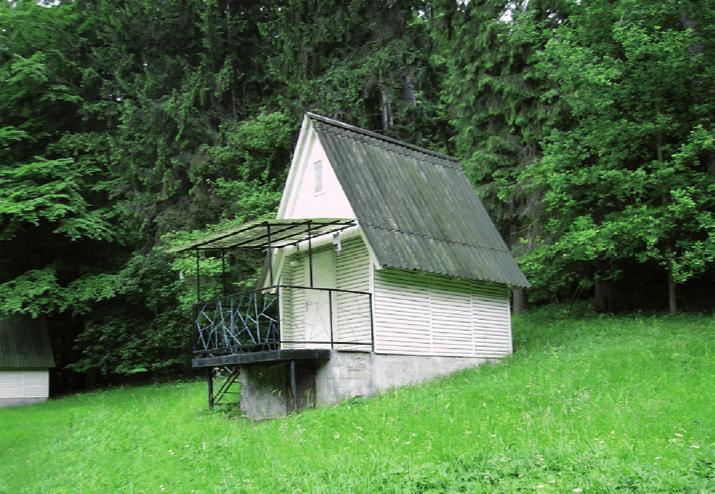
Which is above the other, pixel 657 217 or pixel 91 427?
pixel 657 217

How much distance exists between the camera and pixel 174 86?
29.5m

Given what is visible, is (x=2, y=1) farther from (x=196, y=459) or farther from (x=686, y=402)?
(x=686, y=402)

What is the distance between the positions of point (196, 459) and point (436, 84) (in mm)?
19932

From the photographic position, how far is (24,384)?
28.5m

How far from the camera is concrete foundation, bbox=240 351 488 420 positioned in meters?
14.9

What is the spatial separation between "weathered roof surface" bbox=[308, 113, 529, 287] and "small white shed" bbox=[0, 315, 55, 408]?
17632 mm

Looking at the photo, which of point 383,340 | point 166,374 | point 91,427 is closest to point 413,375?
point 383,340

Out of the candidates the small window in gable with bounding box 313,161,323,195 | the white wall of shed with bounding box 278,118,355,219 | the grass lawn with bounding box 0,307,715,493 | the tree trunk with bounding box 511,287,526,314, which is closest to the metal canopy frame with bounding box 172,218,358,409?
the white wall of shed with bounding box 278,118,355,219

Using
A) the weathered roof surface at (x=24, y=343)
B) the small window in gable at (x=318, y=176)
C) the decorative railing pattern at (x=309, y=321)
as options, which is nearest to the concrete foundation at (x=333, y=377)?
the decorative railing pattern at (x=309, y=321)

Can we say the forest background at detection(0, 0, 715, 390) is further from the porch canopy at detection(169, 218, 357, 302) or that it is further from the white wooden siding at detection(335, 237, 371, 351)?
A: the porch canopy at detection(169, 218, 357, 302)

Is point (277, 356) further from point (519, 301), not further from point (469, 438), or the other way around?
point (519, 301)

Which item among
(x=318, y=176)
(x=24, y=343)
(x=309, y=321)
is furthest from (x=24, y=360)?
(x=318, y=176)

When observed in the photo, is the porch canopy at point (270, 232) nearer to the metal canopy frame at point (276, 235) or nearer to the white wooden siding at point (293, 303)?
the metal canopy frame at point (276, 235)

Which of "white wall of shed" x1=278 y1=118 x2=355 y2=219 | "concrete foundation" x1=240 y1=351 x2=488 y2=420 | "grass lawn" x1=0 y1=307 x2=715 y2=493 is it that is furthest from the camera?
"white wall of shed" x1=278 y1=118 x2=355 y2=219
